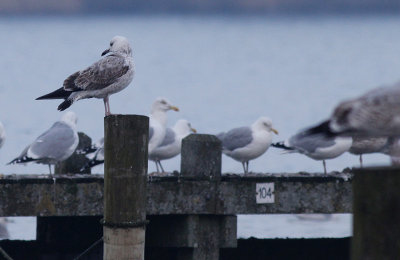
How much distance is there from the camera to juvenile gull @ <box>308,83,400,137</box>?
16.8 ft

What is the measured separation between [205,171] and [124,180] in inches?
118

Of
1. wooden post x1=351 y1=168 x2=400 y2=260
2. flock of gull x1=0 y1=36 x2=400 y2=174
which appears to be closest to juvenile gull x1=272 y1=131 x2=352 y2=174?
flock of gull x1=0 y1=36 x2=400 y2=174

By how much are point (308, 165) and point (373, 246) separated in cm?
4196

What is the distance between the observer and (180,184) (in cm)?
999

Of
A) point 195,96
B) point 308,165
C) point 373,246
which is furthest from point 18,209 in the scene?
point 195,96

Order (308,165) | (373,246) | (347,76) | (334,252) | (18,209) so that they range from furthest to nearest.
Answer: (347,76)
(308,165)
(334,252)
(18,209)
(373,246)

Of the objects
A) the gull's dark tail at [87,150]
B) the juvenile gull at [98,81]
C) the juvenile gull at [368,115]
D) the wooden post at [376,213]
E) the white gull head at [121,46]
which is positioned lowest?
the wooden post at [376,213]

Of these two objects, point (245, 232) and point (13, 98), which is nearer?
point (245, 232)

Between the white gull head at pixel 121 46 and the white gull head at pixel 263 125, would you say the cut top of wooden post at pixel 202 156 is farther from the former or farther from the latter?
the white gull head at pixel 263 125

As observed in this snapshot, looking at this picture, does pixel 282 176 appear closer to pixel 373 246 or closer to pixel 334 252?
pixel 334 252

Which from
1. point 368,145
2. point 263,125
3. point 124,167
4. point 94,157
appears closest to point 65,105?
point 94,157

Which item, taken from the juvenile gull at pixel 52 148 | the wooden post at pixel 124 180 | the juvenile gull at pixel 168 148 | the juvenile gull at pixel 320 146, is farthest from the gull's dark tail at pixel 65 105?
the juvenile gull at pixel 320 146

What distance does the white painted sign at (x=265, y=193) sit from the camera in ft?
33.7

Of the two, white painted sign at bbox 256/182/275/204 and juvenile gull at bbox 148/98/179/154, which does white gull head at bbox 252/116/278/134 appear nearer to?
juvenile gull at bbox 148/98/179/154
